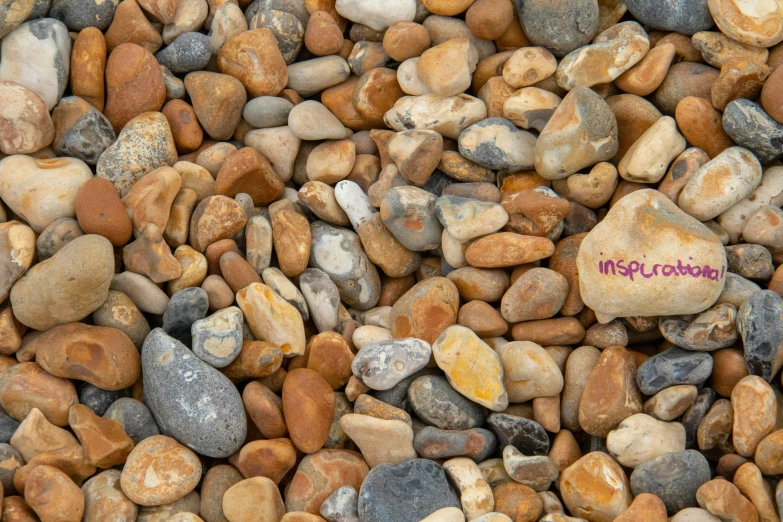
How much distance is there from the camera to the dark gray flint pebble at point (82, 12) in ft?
9.00

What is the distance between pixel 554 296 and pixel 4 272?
5.51ft

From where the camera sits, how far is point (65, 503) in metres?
1.99

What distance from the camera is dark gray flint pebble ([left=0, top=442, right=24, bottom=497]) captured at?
2.07 metres

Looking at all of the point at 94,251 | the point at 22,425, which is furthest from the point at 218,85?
the point at 22,425

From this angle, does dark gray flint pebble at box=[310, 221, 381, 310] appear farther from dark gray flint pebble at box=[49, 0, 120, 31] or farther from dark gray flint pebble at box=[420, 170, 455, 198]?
dark gray flint pebble at box=[49, 0, 120, 31]

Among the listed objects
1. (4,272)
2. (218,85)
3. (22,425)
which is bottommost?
(22,425)

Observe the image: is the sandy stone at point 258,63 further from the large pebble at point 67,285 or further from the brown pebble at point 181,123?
the large pebble at point 67,285

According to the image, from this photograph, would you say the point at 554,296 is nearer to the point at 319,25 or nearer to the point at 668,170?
the point at 668,170

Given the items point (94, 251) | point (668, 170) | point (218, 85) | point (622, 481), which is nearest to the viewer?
point (622, 481)

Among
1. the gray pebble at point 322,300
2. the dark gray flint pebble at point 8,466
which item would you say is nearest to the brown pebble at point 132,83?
the gray pebble at point 322,300

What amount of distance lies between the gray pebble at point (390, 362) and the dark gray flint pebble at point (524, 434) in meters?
0.30

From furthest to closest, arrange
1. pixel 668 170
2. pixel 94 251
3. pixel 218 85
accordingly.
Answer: pixel 218 85 → pixel 668 170 → pixel 94 251

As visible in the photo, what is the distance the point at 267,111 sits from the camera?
2787 mm

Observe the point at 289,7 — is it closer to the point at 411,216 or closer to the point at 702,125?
the point at 411,216
